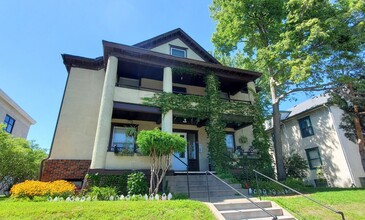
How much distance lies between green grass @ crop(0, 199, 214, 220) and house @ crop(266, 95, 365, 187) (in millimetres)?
15058

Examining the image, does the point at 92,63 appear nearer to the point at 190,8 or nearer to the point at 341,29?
the point at 190,8

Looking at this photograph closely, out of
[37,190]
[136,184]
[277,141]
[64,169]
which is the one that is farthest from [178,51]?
[37,190]

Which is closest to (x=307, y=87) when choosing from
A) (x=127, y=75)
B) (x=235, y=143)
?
(x=235, y=143)

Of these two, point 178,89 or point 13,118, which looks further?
point 13,118

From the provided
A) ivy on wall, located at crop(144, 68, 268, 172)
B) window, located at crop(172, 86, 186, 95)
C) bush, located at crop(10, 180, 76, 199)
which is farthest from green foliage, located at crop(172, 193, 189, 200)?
window, located at crop(172, 86, 186, 95)

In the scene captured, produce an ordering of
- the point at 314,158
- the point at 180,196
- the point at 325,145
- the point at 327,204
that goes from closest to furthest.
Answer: the point at 327,204
the point at 180,196
the point at 325,145
the point at 314,158

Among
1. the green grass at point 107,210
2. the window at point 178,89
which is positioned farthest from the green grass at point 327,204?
the window at point 178,89

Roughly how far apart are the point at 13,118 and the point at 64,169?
13289 mm

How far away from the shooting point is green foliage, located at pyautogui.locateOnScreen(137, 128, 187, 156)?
8523 mm

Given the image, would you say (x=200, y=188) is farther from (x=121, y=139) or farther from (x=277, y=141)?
(x=277, y=141)

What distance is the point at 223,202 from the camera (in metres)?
7.25

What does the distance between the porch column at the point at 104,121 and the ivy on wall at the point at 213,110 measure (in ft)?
6.54

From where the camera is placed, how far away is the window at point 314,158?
17.6 m

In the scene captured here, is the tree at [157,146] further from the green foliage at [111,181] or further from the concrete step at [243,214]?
the concrete step at [243,214]
